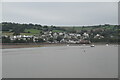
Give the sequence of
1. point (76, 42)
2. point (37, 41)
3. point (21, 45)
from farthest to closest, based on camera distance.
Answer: point (76, 42)
point (37, 41)
point (21, 45)

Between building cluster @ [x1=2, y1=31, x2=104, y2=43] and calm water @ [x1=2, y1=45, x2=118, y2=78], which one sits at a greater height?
building cluster @ [x1=2, y1=31, x2=104, y2=43]

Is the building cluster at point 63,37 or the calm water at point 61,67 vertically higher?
the building cluster at point 63,37

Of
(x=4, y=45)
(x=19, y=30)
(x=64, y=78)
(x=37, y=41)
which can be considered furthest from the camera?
(x=19, y=30)

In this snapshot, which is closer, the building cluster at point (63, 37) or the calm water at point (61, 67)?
the calm water at point (61, 67)

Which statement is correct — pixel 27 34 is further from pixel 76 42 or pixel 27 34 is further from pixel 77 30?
pixel 77 30

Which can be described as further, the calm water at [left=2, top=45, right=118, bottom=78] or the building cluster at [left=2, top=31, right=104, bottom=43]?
the building cluster at [left=2, top=31, right=104, bottom=43]

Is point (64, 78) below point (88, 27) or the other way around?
below

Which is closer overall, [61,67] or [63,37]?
[61,67]

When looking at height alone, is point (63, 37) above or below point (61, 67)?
above

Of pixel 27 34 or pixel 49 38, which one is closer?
pixel 27 34

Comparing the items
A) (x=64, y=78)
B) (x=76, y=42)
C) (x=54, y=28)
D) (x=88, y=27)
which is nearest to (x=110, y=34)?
(x=76, y=42)
